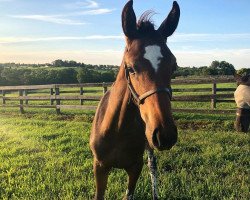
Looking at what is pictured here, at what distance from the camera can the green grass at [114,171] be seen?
4930 mm

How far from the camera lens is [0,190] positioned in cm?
524

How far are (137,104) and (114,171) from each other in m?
3.06

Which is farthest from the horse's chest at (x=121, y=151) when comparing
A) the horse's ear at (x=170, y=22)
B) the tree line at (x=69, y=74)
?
the tree line at (x=69, y=74)

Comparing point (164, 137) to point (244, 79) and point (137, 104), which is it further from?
point (244, 79)

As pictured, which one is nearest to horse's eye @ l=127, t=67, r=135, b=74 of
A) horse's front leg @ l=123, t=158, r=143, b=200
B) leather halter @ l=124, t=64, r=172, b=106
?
leather halter @ l=124, t=64, r=172, b=106

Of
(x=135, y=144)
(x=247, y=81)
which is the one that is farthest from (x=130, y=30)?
(x=247, y=81)

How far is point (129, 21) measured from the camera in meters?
2.95

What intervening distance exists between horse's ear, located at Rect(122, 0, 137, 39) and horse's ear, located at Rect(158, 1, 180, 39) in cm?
27

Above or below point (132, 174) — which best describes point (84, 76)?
above

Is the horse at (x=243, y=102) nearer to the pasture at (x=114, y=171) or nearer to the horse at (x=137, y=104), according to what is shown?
the pasture at (x=114, y=171)

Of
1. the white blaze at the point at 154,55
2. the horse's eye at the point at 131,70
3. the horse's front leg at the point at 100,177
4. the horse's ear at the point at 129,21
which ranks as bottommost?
the horse's front leg at the point at 100,177

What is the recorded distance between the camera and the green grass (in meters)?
4.93

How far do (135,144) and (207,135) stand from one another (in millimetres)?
5279

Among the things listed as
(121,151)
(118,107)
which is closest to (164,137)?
(118,107)
